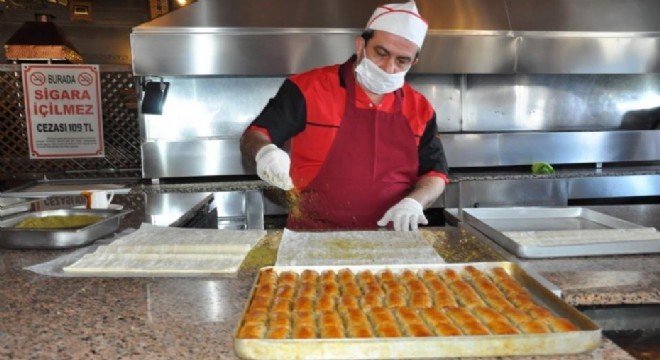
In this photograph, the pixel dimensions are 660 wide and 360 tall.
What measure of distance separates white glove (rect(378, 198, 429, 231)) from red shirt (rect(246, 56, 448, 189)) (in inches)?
18.3

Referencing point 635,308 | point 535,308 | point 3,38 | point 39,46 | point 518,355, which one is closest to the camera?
point 518,355

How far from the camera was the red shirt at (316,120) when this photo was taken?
2.41 m

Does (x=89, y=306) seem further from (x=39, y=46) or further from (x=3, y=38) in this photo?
(x=3, y=38)

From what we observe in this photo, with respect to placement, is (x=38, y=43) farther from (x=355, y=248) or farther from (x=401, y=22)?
(x=355, y=248)

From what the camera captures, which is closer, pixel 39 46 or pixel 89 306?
pixel 89 306

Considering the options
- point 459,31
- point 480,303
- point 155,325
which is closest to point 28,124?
point 459,31

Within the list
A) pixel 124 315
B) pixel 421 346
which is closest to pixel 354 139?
pixel 124 315

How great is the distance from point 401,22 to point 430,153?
0.64 meters

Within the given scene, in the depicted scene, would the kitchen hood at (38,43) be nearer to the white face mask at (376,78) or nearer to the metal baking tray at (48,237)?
the metal baking tray at (48,237)

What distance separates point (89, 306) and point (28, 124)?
11.7ft

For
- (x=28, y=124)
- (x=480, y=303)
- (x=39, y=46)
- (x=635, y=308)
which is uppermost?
(x=39, y=46)

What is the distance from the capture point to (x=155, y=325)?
1120 millimetres

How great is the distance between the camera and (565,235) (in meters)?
1.69

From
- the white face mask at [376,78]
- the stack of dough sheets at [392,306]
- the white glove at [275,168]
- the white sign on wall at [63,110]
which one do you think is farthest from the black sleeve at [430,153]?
the white sign on wall at [63,110]
